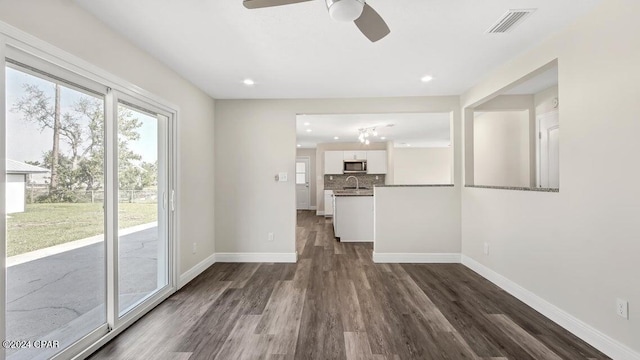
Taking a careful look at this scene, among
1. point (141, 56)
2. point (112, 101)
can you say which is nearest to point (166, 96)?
point (141, 56)

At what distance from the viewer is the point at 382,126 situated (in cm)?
619

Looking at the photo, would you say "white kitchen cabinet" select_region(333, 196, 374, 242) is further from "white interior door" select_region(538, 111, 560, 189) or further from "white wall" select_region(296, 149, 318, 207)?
"white wall" select_region(296, 149, 318, 207)

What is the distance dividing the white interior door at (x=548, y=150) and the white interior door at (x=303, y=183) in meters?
7.18

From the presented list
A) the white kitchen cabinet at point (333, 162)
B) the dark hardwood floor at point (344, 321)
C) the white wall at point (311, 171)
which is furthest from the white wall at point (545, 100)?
the white wall at point (311, 171)

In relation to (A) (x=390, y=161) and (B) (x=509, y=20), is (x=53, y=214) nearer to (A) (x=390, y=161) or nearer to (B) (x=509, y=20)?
(B) (x=509, y=20)

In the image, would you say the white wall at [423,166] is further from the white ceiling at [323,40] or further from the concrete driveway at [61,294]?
the concrete driveway at [61,294]

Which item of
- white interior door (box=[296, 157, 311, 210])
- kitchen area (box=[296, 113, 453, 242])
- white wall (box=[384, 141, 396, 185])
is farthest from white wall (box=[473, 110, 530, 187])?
white interior door (box=[296, 157, 311, 210])

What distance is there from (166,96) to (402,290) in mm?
3254

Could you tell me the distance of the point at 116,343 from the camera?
2004mm

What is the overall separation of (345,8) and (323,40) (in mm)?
966

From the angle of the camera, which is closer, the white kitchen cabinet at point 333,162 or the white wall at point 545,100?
the white wall at point 545,100

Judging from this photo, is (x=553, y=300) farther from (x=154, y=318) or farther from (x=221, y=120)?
(x=221, y=120)

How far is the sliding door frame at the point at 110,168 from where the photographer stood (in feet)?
4.59

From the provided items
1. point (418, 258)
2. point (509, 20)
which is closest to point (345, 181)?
point (418, 258)
